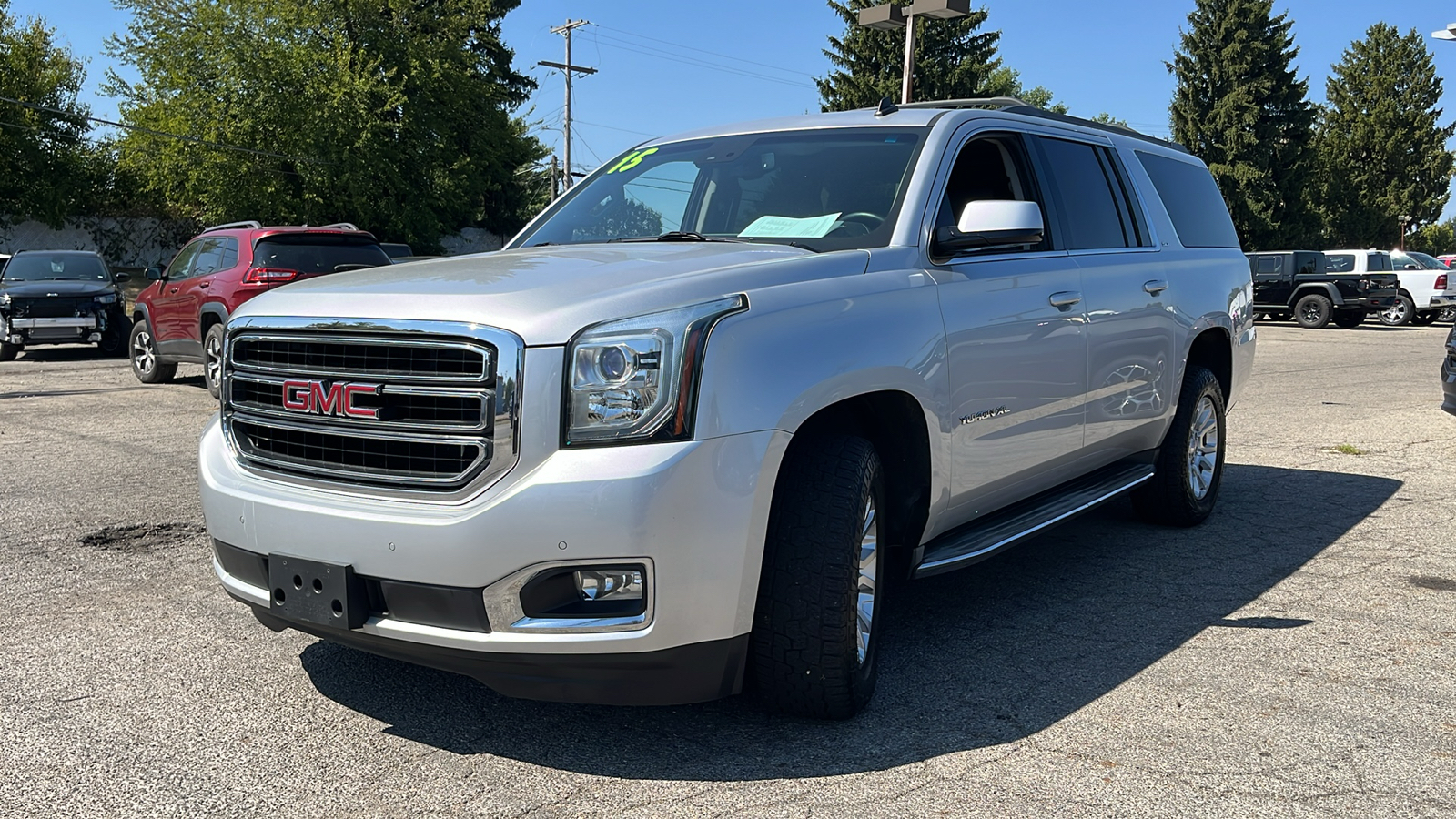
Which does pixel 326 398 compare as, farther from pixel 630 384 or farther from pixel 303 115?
pixel 303 115

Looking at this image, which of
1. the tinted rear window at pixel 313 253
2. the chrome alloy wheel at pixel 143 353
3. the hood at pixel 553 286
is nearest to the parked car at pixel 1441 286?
the tinted rear window at pixel 313 253

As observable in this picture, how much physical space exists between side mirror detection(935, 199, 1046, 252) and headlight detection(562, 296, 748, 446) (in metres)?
1.40

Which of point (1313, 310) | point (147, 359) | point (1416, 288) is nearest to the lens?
point (147, 359)

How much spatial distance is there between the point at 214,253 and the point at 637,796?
456 inches

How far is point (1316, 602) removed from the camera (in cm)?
485

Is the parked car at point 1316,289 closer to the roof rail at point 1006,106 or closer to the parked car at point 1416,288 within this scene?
the parked car at point 1416,288

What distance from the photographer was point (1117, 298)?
5113 mm

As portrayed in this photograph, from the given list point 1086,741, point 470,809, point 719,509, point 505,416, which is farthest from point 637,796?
point 1086,741

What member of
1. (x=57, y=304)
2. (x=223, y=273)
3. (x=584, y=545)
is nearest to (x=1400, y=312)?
(x=223, y=273)

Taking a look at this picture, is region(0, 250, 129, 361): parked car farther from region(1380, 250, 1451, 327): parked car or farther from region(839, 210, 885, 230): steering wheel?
region(1380, 250, 1451, 327): parked car

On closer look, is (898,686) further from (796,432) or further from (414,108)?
(414,108)

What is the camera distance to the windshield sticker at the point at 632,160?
16.8 ft

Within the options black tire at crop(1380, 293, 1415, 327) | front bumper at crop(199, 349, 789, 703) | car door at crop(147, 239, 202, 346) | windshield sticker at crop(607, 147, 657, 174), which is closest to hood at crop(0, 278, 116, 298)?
car door at crop(147, 239, 202, 346)

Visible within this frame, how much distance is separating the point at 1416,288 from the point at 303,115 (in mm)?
31234
